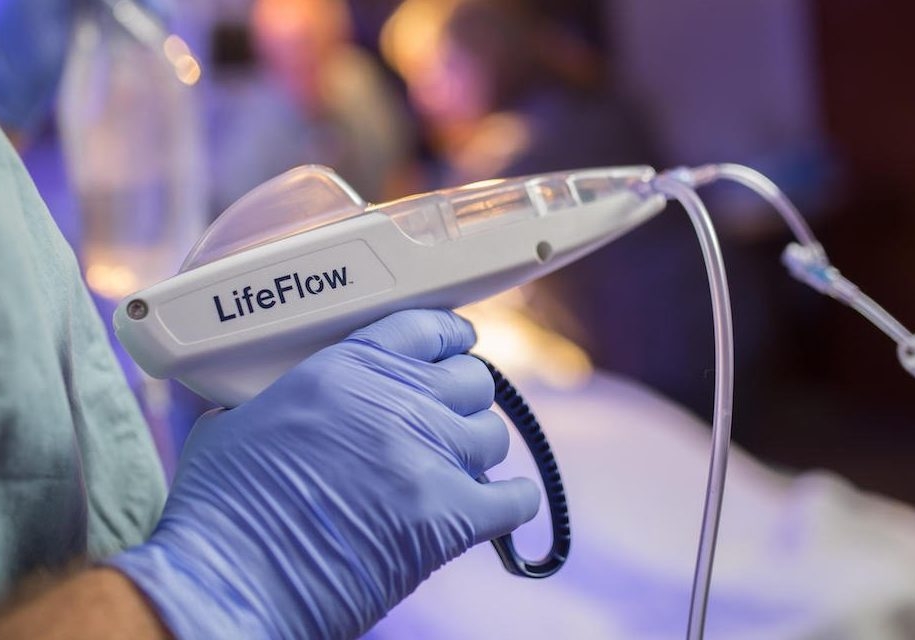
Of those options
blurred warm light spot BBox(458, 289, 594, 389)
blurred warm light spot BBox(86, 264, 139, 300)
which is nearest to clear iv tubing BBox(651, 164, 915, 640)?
blurred warm light spot BBox(458, 289, 594, 389)

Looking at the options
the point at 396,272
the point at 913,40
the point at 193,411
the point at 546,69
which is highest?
the point at 913,40

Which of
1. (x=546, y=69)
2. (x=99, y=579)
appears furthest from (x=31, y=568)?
(x=546, y=69)

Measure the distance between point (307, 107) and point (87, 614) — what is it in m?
2.27

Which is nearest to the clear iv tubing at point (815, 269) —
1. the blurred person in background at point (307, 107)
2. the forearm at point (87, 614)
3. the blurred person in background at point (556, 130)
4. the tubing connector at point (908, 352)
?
the tubing connector at point (908, 352)

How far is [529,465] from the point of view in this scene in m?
1.11

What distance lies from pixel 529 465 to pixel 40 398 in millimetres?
675

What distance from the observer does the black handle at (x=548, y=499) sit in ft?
2.05

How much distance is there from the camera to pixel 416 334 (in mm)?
593

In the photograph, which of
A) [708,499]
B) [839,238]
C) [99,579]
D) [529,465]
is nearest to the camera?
[99,579]

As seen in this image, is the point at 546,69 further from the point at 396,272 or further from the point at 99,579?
the point at 99,579

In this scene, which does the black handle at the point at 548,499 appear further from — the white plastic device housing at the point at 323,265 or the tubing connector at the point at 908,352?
the tubing connector at the point at 908,352

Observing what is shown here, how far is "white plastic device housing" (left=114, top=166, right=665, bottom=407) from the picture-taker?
579mm

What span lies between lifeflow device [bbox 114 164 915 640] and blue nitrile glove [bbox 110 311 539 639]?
0.10ft

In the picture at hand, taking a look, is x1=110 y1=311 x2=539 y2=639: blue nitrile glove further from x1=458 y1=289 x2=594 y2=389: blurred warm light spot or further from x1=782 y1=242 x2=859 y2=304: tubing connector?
x1=458 y1=289 x2=594 y2=389: blurred warm light spot
